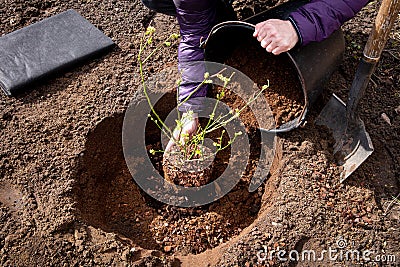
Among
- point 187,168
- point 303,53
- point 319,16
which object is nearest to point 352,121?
point 303,53

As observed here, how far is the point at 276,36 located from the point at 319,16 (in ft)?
0.72

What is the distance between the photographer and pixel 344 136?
7.27 ft

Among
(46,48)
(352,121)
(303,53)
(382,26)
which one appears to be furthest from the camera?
(46,48)

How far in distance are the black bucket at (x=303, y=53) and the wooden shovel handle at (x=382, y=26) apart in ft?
0.61

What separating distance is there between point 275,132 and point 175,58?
724 millimetres

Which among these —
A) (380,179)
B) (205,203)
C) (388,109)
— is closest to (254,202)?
(205,203)

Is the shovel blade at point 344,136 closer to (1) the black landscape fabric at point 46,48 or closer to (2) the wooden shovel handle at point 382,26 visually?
(2) the wooden shovel handle at point 382,26

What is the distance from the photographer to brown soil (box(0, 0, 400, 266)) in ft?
6.27

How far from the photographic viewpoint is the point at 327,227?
1.98 meters

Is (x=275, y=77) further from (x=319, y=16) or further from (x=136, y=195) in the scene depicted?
(x=136, y=195)

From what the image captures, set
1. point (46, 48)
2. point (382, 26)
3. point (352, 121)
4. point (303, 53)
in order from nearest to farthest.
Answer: point (382, 26)
point (303, 53)
point (352, 121)
point (46, 48)

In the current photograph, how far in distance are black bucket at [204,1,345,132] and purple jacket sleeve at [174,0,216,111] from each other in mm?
61

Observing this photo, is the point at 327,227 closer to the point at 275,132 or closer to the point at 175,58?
the point at 275,132

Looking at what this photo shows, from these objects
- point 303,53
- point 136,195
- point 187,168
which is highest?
point 303,53
